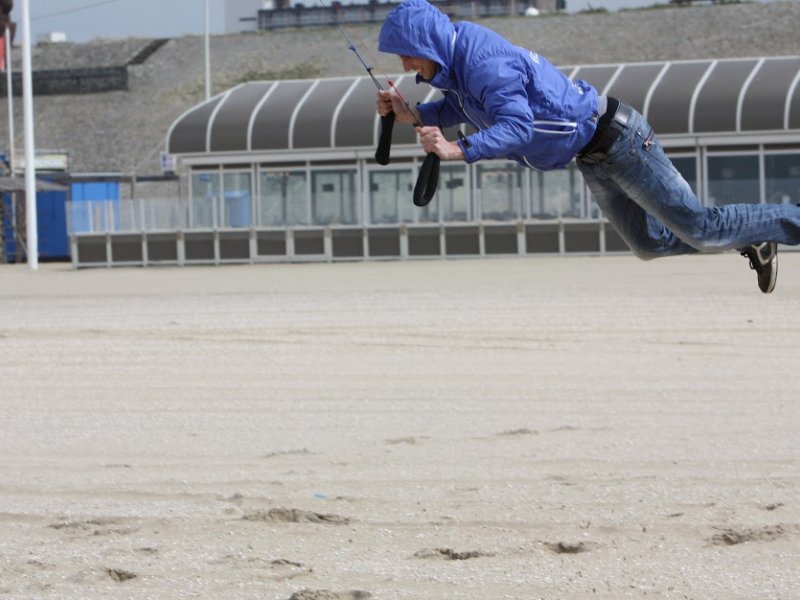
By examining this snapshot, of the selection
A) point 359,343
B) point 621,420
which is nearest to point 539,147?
point 621,420

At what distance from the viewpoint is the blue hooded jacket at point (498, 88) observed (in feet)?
22.0

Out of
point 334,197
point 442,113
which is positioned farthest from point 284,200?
point 442,113

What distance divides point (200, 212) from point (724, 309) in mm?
20206

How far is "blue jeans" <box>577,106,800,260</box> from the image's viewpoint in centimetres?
743

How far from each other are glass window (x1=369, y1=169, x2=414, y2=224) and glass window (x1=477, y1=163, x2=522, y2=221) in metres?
1.80

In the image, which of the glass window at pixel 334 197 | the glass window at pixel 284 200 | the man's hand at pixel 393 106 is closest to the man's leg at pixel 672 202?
the man's hand at pixel 393 106

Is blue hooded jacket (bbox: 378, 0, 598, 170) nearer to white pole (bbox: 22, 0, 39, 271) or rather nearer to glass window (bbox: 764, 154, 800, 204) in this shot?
glass window (bbox: 764, 154, 800, 204)

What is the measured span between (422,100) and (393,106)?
28.8 m

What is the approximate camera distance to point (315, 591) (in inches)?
250

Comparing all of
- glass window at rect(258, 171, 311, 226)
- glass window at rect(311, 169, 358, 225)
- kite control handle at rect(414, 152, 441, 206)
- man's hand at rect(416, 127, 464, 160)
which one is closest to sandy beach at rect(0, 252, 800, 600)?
kite control handle at rect(414, 152, 441, 206)

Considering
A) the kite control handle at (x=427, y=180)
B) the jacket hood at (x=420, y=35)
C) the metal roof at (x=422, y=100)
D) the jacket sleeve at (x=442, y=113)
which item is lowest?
the kite control handle at (x=427, y=180)

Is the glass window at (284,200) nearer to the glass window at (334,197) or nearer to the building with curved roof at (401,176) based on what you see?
the building with curved roof at (401,176)

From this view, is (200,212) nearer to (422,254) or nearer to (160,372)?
(422,254)

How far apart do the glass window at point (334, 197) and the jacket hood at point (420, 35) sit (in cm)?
2890
